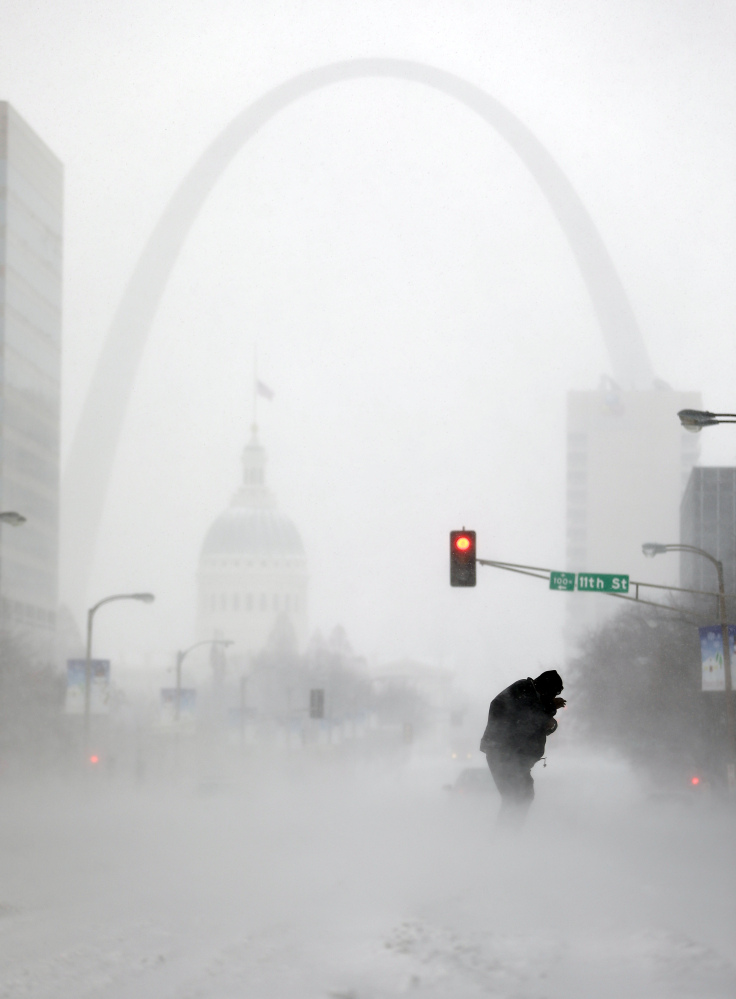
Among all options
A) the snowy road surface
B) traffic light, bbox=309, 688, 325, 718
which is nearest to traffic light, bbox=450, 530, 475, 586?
the snowy road surface

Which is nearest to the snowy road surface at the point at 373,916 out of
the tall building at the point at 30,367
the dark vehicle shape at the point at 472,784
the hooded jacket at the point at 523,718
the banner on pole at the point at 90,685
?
the hooded jacket at the point at 523,718

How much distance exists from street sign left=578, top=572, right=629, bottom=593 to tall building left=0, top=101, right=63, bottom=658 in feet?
323

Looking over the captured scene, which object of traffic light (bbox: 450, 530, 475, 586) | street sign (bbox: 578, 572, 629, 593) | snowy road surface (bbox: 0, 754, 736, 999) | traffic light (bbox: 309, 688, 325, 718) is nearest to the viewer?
snowy road surface (bbox: 0, 754, 736, 999)

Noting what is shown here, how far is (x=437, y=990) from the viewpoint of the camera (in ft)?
27.3

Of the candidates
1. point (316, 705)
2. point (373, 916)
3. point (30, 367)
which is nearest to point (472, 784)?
point (373, 916)

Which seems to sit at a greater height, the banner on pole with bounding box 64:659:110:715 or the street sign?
the street sign

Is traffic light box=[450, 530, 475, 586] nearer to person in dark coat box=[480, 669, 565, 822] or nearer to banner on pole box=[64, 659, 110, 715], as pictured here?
person in dark coat box=[480, 669, 565, 822]

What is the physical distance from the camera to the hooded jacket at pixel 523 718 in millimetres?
13633

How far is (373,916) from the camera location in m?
11.5

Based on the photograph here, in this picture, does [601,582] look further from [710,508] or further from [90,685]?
[710,508]

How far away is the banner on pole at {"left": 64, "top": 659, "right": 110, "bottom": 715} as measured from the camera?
213 feet

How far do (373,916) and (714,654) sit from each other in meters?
33.8

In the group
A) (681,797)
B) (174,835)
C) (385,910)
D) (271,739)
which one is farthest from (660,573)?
(385,910)

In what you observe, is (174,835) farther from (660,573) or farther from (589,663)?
(660,573)
